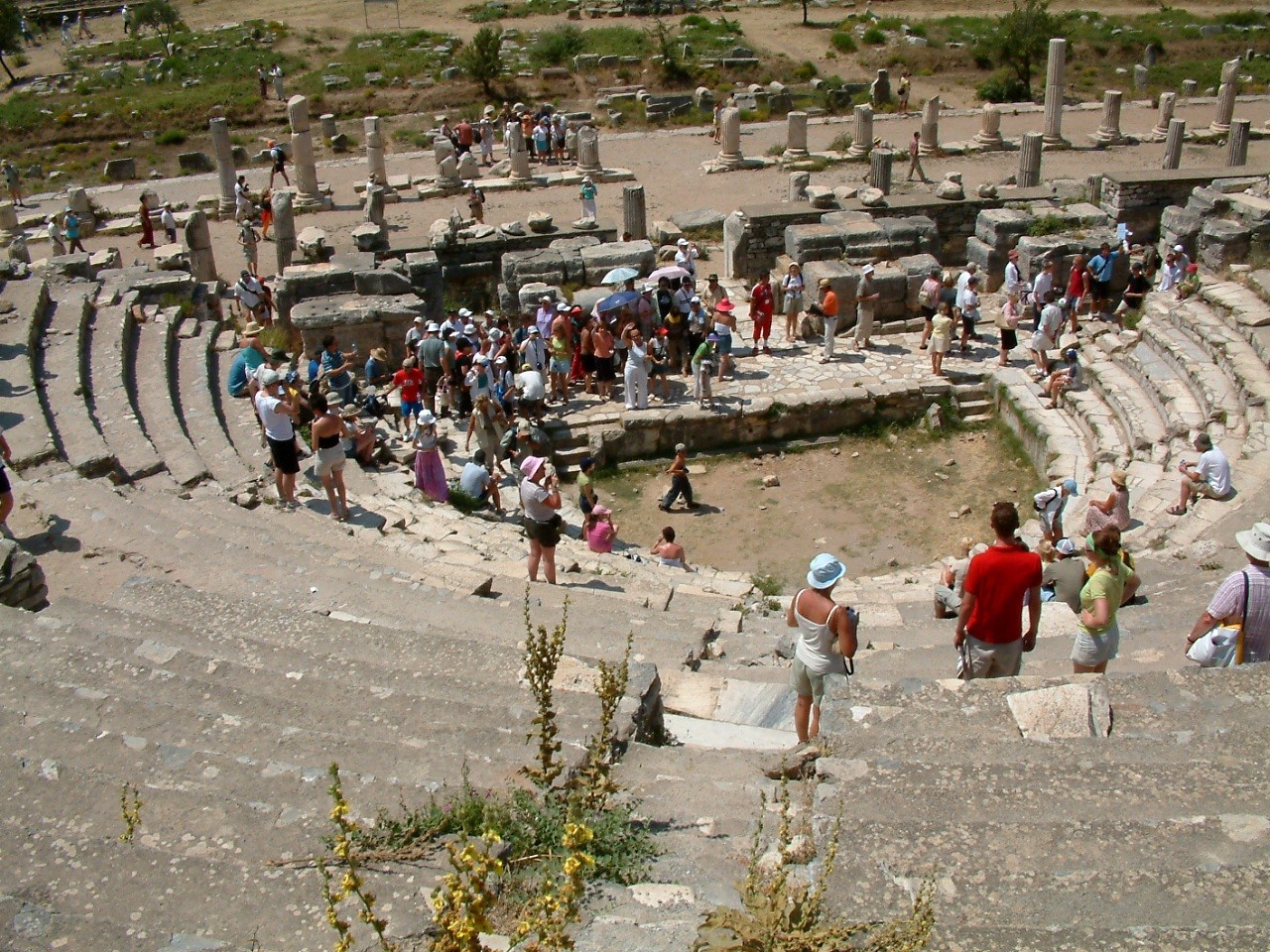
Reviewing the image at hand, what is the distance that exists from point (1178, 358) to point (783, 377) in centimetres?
504

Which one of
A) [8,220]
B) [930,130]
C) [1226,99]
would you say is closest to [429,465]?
[8,220]

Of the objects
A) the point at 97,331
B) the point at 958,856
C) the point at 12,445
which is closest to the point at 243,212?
the point at 97,331

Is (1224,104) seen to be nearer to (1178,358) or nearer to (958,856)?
(1178,358)

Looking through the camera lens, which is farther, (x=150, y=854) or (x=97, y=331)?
(x=97, y=331)

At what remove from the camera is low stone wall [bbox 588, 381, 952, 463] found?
1516 cm

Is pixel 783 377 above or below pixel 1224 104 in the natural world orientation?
below

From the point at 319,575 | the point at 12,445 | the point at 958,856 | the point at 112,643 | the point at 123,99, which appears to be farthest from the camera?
the point at 123,99

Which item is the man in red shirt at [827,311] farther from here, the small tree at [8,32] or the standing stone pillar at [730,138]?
the small tree at [8,32]

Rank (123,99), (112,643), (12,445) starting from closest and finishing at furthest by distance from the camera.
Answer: (112,643) < (12,445) < (123,99)

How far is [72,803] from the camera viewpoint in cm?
502

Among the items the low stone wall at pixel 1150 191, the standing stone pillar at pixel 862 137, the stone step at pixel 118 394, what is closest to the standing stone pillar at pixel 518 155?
the standing stone pillar at pixel 862 137

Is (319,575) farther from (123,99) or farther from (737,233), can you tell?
(123,99)

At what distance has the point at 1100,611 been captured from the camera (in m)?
7.21

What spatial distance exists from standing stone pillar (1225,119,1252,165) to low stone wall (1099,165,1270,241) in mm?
4721
